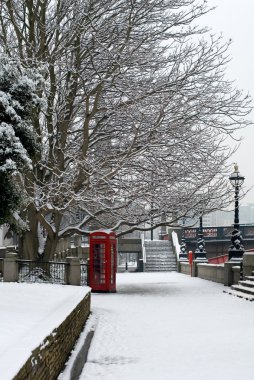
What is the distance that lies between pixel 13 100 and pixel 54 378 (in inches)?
276

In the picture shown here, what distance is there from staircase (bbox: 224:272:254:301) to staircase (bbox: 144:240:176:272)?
23.0 metres

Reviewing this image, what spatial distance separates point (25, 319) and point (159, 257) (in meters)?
40.2

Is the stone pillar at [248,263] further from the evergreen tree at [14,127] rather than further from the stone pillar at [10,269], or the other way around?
the evergreen tree at [14,127]

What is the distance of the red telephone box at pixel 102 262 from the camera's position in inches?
942

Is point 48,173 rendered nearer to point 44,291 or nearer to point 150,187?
point 150,187

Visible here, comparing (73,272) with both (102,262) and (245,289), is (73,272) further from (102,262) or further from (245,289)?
(245,289)

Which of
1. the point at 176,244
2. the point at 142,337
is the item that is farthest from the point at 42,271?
the point at 176,244

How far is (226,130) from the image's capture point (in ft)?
82.3

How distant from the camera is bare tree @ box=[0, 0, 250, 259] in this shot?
22.5 m

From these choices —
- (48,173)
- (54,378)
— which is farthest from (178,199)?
(54,378)

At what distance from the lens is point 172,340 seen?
11.5 m

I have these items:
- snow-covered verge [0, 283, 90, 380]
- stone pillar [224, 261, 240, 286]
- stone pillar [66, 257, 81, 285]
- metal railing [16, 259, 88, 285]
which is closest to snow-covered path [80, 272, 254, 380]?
snow-covered verge [0, 283, 90, 380]

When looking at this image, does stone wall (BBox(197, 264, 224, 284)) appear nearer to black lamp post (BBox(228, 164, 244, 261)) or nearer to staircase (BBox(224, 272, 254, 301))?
black lamp post (BBox(228, 164, 244, 261))

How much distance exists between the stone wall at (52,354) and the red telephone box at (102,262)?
41.5 feet
